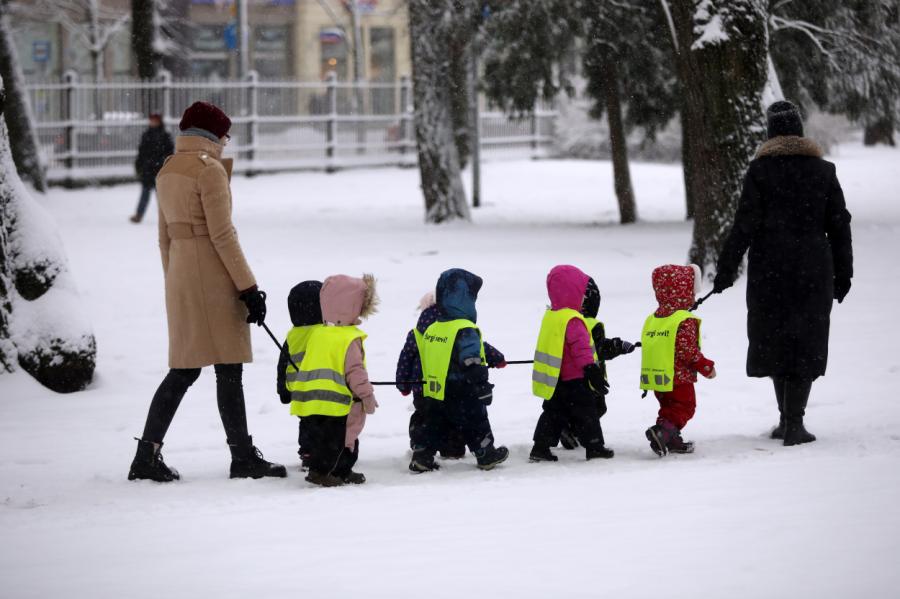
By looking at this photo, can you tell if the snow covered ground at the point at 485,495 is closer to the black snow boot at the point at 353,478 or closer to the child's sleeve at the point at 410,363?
the black snow boot at the point at 353,478

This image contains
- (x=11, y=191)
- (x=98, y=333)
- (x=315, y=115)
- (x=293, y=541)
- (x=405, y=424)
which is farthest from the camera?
(x=315, y=115)

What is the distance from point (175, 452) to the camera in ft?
24.2

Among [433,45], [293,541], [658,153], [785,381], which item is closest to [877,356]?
[785,381]

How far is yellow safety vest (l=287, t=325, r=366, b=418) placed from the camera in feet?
20.4

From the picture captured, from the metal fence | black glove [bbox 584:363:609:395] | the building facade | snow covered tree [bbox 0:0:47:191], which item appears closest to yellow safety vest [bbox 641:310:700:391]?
black glove [bbox 584:363:609:395]

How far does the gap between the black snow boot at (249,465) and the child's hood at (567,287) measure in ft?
5.24

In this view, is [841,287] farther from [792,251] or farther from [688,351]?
[688,351]

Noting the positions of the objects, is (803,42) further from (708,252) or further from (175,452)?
(175,452)

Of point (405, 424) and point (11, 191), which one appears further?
point (11, 191)

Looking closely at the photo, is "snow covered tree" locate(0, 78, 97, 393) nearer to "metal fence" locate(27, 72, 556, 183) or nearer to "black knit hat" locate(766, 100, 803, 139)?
"black knit hat" locate(766, 100, 803, 139)

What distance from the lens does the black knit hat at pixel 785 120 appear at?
6.91 m

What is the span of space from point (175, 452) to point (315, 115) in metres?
25.5

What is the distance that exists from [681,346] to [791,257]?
0.73m

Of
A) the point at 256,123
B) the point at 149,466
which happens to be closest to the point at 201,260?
the point at 149,466
